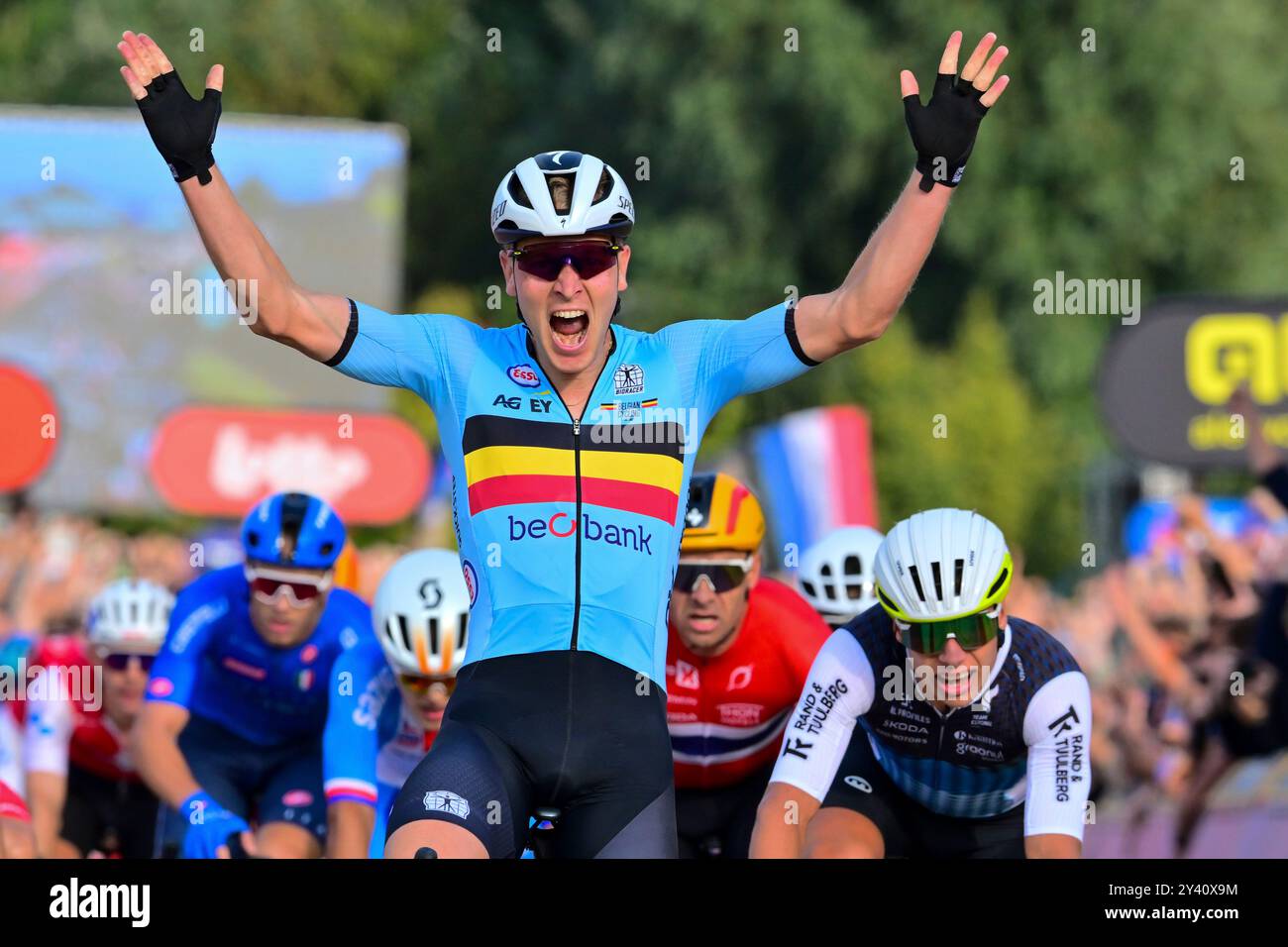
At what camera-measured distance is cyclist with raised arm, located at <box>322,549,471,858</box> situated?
318 inches

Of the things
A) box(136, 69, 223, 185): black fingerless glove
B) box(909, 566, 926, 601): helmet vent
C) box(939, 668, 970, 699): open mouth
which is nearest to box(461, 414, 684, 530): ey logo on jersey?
box(136, 69, 223, 185): black fingerless glove

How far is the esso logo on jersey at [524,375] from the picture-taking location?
5.64m

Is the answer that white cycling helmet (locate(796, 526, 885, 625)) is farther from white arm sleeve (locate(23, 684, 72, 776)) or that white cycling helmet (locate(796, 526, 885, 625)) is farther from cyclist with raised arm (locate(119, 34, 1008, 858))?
cyclist with raised arm (locate(119, 34, 1008, 858))

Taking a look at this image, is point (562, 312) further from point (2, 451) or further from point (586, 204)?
point (2, 451)

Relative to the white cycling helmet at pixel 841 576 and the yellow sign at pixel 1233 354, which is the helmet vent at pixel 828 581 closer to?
the white cycling helmet at pixel 841 576

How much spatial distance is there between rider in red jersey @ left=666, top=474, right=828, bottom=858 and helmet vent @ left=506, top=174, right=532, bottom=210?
2643 millimetres

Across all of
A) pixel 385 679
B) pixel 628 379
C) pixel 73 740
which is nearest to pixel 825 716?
pixel 628 379

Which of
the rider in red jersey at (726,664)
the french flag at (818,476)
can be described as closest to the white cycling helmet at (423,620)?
the rider in red jersey at (726,664)

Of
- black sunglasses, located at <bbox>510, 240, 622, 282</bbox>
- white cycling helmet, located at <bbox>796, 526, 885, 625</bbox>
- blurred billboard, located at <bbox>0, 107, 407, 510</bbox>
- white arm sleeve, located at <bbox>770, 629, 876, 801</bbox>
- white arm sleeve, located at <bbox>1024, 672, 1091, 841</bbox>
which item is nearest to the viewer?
Result: black sunglasses, located at <bbox>510, 240, 622, 282</bbox>

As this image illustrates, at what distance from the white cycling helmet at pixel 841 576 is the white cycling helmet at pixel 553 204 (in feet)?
13.2

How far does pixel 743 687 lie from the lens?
328 inches

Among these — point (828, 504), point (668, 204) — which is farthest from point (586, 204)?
point (668, 204)

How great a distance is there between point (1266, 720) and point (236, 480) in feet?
61.8
